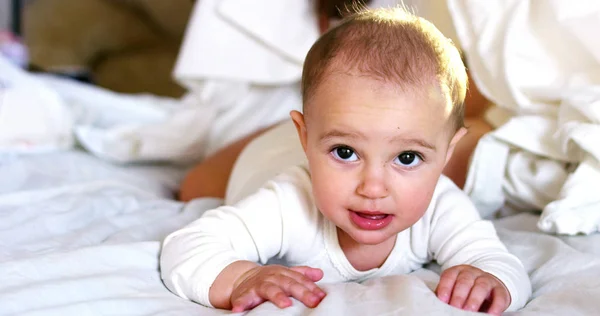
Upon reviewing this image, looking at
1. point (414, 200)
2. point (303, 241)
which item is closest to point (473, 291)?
point (414, 200)

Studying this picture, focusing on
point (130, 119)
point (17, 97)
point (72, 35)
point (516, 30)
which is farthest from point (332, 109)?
point (72, 35)

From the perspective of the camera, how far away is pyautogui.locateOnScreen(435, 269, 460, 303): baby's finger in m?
0.75

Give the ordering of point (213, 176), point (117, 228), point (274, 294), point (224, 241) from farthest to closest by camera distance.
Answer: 1. point (213, 176)
2. point (117, 228)
3. point (224, 241)
4. point (274, 294)

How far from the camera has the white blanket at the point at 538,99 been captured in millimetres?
1015

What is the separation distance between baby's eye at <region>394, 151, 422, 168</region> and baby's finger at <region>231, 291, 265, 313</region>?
0.21 meters

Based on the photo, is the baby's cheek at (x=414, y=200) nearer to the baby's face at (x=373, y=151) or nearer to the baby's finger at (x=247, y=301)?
the baby's face at (x=373, y=151)

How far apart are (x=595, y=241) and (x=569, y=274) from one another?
12 cm

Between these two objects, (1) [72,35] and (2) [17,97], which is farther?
(1) [72,35]

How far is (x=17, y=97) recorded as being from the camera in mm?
1545

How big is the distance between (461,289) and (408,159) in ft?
0.50

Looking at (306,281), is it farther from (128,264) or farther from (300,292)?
(128,264)

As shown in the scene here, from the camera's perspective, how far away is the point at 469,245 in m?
0.87

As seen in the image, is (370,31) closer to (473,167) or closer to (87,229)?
(473,167)

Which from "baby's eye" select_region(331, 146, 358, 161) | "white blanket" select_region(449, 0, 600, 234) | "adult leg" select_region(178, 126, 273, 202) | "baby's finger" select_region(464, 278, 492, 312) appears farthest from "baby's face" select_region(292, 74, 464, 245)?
"adult leg" select_region(178, 126, 273, 202)
